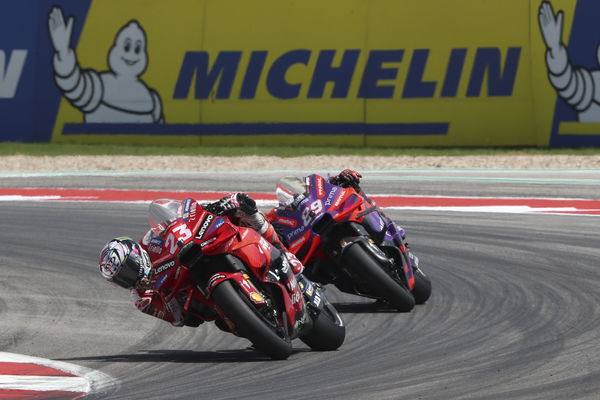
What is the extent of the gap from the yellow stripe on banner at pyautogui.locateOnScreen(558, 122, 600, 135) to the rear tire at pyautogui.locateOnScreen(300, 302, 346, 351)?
12107mm

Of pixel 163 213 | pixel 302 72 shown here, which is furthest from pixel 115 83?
pixel 163 213

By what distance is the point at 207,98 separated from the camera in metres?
19.9

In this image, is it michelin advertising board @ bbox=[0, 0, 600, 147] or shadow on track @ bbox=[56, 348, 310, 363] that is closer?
shadow on track @ bbox=[56, 348, 310, 363]

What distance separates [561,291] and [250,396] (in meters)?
3.74

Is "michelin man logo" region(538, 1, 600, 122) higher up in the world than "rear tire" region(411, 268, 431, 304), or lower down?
higher up

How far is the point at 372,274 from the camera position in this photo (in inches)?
297

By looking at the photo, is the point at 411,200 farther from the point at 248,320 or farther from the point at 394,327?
the point at 248,320

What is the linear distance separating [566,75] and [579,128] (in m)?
0.86

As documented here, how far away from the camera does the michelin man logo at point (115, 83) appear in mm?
20234

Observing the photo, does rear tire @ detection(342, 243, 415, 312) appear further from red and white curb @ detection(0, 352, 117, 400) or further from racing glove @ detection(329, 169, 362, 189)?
red and white curb @ detection(0, 352, 117, 400)

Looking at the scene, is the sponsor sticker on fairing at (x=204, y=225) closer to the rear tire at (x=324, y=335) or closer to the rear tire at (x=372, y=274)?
the rear tire at (x=324, y=335)

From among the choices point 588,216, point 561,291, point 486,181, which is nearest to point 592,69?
point 486,181

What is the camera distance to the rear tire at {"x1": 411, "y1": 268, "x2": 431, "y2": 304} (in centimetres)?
812

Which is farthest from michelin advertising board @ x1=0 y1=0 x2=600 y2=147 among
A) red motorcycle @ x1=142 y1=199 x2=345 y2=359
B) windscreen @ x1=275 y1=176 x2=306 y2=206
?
red motorcycle @ x1=142 y1=199 x2=345 y2=359
